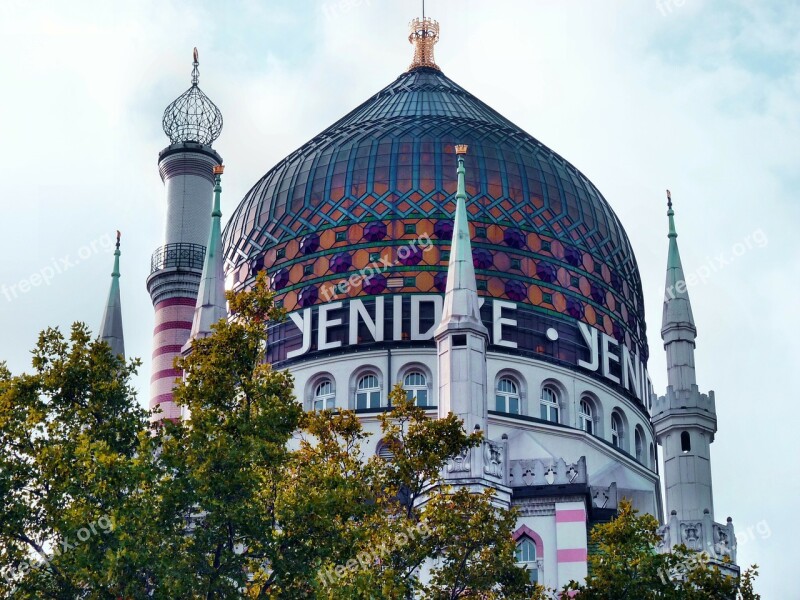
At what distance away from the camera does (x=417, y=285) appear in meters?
56.3

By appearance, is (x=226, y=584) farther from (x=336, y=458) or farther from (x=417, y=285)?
(x=417, y=285)

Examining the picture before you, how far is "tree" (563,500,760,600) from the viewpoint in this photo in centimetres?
3647

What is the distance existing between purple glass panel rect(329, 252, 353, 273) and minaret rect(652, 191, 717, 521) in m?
9.70

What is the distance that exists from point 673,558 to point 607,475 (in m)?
19.0

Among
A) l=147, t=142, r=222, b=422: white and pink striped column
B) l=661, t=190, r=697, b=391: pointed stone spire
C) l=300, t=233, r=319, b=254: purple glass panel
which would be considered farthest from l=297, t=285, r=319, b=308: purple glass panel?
l=661, t=190, r=697, b=391: pointed stone spire

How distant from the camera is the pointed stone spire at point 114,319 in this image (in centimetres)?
5888

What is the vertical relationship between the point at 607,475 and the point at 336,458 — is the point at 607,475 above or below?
above

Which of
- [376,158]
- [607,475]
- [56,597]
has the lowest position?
[56,597]

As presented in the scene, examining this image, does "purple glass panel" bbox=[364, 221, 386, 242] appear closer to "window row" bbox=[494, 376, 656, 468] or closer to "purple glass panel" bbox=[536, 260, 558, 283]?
"purple glass panel" bbox=[536, 260, 558, 283]

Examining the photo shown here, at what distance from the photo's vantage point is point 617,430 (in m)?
57.8


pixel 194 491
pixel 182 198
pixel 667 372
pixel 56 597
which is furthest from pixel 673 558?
pixel 182 198

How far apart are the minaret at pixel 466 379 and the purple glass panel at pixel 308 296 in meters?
7.97

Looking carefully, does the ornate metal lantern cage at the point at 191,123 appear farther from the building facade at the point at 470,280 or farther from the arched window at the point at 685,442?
the arched window at the point at 685,442

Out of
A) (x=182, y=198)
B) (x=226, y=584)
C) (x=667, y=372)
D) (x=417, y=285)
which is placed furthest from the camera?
(x=182, y=198)
